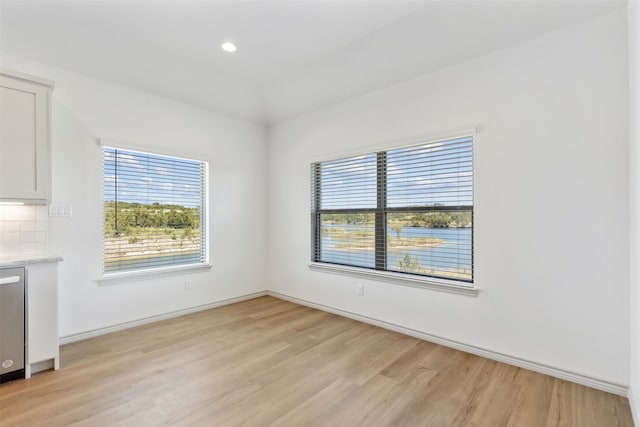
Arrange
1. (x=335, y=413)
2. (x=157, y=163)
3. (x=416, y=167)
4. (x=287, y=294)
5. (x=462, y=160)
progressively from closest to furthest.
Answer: (x=335, y=413), (x=462, y=160), (x=416, y=167), (x=157, y=163), (x=287, y=294)

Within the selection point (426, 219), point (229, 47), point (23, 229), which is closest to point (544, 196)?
point (426, 219)

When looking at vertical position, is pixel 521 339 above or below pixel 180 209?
below

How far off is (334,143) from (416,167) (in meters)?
1.20

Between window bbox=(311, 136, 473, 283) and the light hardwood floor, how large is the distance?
882mm

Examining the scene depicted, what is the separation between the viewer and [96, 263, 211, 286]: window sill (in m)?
3.25

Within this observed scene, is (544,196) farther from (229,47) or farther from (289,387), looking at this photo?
(229,47)

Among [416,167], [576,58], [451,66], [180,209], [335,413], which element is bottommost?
[335,413]

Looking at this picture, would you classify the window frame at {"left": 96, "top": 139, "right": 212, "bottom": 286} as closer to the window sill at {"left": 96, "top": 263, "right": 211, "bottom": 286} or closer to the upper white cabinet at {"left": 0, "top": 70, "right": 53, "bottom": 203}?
the window sill at {"left": 96, "top": 263, "right": 211, "bottom": 286}

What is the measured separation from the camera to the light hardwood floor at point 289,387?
6.16 feet

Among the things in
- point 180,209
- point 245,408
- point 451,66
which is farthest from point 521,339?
point 180,209

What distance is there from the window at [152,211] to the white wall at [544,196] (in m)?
2.75

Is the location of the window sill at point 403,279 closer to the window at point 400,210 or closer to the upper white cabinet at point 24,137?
the window at point 400,210

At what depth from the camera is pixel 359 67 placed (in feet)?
10.6

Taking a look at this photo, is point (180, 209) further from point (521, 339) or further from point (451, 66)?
point (521, 339)
